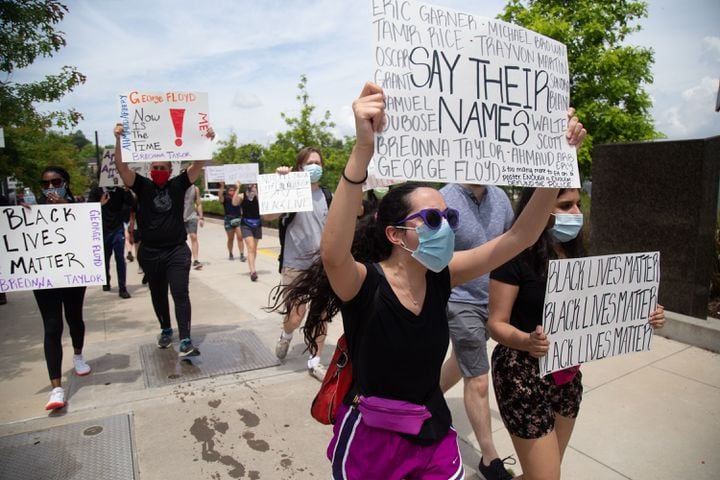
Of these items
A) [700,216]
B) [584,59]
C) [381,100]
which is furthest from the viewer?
[584,59]

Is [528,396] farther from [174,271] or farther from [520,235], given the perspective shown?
[174,271]

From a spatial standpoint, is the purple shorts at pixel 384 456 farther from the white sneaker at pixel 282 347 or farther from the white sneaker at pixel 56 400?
the white sneaker at pixel 56 400

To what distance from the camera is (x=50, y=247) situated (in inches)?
155

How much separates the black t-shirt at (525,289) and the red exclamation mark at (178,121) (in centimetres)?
369

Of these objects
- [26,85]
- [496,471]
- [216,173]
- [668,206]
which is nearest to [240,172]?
[216,173]

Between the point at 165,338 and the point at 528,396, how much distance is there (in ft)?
13.9

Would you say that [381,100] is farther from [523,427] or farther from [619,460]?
[619,460]

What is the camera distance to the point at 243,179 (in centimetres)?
1002

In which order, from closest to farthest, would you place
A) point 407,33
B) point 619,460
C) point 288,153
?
1. point 407,33
2. point 619,460
3. point 288,153

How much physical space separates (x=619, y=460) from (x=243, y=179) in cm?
843

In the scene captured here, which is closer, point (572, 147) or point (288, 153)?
point (572, 147)

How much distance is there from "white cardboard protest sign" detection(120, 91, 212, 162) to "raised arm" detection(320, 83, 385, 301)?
3613 mm

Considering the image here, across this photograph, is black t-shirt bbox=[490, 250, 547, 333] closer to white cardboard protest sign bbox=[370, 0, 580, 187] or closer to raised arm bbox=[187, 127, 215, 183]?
white cardboard protest sign bbox=[370, 0, 580, 187]

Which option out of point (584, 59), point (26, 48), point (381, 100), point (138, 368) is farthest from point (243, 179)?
point (584, 59)
